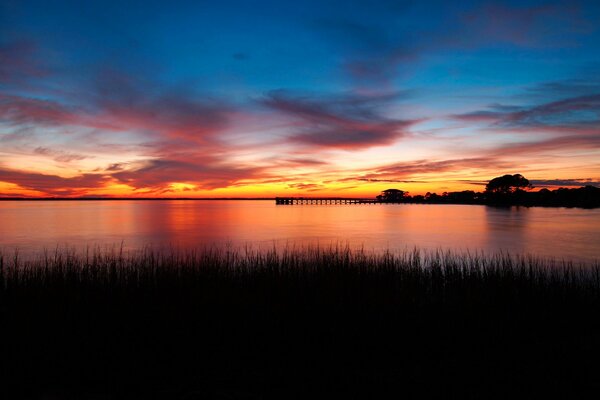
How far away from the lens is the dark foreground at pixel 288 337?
16.8 ft

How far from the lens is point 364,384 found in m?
5.14

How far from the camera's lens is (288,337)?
6484mm

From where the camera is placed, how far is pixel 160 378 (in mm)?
5262

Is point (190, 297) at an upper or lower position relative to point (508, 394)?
upper

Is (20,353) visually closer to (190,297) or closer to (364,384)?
(190,297)

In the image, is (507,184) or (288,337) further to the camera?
(507,184)

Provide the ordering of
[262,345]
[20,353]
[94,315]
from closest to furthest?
1. [20,353]
2. [262,345]
3. [94,315]

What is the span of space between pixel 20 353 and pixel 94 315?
1.41 metres

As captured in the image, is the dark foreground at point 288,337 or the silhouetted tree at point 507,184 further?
the silhouetted tree at point 507,184

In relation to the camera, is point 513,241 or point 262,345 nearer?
point 262,345

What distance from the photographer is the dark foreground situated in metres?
5.11

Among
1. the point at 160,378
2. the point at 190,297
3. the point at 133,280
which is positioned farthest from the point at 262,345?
the point at 133,280

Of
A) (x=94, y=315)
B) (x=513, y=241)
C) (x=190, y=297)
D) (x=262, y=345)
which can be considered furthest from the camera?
(x=513, y=241)

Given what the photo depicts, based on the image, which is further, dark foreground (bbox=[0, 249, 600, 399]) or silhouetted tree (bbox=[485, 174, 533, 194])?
silhouetted tree (bbox=[485, 174, 533, 194])
